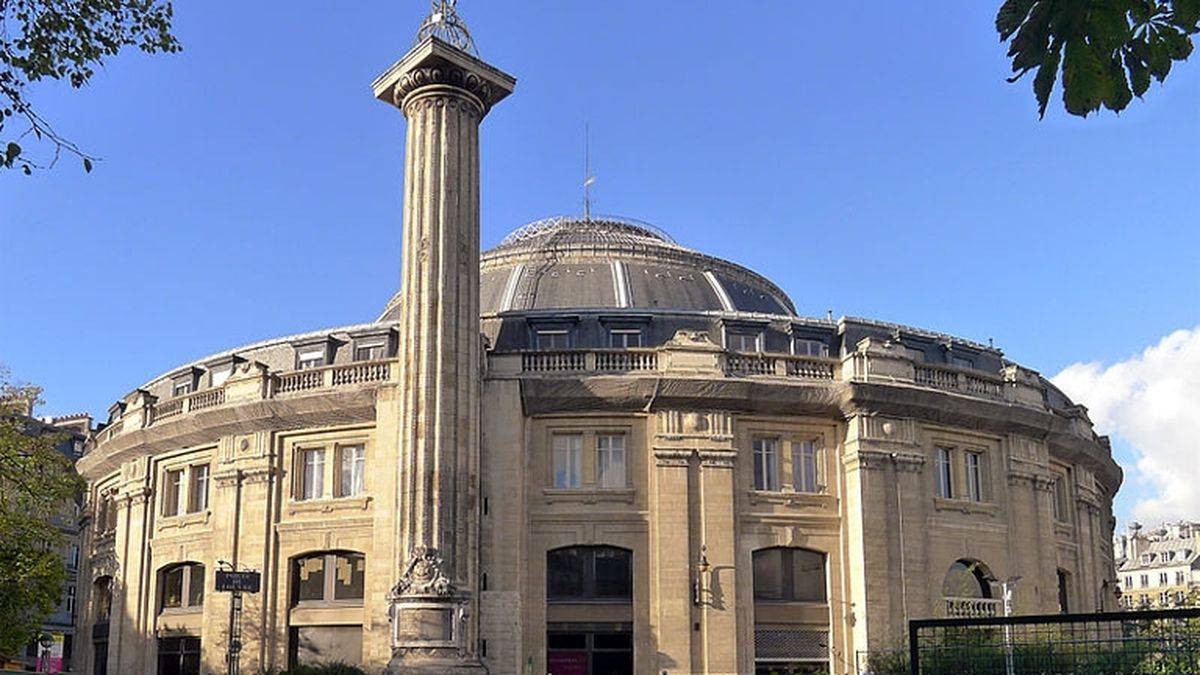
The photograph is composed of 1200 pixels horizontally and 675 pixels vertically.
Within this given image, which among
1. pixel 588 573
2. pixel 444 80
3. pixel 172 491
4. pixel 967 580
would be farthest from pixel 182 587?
pixel 967 580

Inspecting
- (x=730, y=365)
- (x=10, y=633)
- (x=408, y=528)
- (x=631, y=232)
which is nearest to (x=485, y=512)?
(x=408, y=528)

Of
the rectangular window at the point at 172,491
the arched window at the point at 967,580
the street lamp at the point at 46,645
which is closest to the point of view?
the arched window at the point at 967,580

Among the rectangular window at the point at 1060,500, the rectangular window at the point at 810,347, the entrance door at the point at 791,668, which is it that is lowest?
the entrance door at the point at 791,668

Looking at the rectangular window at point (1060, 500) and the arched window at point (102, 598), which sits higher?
the rectangular window at point (1060, 500)

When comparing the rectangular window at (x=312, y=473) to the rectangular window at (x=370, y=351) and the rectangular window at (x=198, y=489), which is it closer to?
the rectangular window at (x=370, y=351)

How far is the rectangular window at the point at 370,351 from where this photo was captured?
155ft

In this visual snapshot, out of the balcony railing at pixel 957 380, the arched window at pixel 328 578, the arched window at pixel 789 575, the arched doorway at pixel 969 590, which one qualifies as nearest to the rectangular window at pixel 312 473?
the arched window at pixel 328 578

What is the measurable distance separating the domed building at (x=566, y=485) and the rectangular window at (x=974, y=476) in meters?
0.15

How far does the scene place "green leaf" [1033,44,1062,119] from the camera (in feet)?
22.7

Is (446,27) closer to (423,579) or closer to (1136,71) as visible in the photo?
(423,579)

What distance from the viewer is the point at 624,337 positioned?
154 ft

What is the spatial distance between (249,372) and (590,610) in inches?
586

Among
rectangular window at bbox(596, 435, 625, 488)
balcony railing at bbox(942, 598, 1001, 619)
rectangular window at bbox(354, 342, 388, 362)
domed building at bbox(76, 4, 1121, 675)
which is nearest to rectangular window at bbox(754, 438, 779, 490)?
domed building at bbox(76, 4, 1121, 675)

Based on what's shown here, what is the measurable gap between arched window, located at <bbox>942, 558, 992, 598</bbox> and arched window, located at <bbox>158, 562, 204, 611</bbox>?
Answer: 26.2 metres
